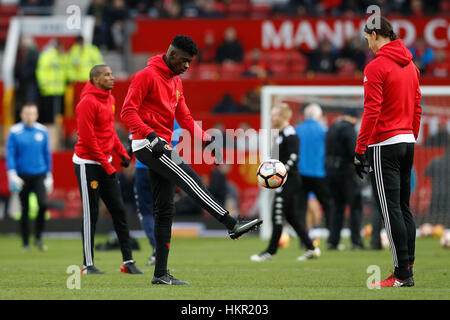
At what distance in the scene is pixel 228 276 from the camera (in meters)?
9.27

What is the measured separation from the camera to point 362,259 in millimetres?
11867

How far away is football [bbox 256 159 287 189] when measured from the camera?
9.64 metres

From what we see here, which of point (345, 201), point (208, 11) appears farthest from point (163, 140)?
point (208, 11)

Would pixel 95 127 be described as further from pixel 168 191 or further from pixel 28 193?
pixel 28 193

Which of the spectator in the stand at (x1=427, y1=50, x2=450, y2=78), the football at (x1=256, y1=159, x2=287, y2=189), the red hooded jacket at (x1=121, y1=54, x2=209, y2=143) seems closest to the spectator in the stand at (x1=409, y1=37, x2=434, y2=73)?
the spectator in the stand at (x1=427, y1=50, x2=450, y2=78)

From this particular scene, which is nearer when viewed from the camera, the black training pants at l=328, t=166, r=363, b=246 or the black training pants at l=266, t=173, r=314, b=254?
the black training pants at l=266, t=173, r=314, b=254

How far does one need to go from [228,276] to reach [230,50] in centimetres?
1510

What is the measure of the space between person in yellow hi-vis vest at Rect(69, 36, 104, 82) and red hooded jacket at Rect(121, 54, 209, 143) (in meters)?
14.8

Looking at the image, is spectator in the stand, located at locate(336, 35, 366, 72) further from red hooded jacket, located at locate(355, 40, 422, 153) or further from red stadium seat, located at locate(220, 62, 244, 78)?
red hooded jacket, located at locate(355, 40, 422, 153)

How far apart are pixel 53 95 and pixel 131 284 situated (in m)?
15.4

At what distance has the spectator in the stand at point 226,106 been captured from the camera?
21.4 m

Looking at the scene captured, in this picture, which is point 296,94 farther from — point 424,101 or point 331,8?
point 331,8
